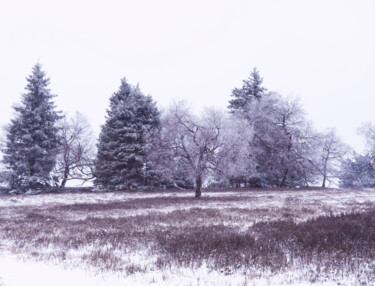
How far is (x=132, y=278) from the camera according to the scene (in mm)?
6098

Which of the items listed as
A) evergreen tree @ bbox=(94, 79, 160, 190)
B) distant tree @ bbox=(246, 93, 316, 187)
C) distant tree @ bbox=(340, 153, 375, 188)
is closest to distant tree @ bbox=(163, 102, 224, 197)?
evergreen tree @ bbox=(94, 79, 160, 190)

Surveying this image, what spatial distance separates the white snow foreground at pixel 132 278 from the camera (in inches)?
225

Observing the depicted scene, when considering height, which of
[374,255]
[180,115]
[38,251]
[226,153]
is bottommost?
[38,251]

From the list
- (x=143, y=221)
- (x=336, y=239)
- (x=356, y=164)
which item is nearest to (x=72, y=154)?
(x=143, y=221)

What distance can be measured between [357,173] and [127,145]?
4589 centimetres

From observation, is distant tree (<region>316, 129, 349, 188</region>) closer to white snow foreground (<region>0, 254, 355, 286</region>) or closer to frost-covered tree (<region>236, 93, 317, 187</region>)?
frost-covered tree (<region>236, 93, 317, 187</region>)

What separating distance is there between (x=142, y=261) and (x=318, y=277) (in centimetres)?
392

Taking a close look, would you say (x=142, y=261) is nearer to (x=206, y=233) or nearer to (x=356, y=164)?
(x=206, y=233)

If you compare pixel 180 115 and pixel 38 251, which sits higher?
pixel 180 115

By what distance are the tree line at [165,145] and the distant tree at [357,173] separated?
28.0ft

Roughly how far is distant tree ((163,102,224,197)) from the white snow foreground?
19428 mm

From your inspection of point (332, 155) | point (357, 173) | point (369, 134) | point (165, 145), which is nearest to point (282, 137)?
point (369, 134)

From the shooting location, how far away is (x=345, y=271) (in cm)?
601

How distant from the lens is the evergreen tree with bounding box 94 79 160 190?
3797cm
